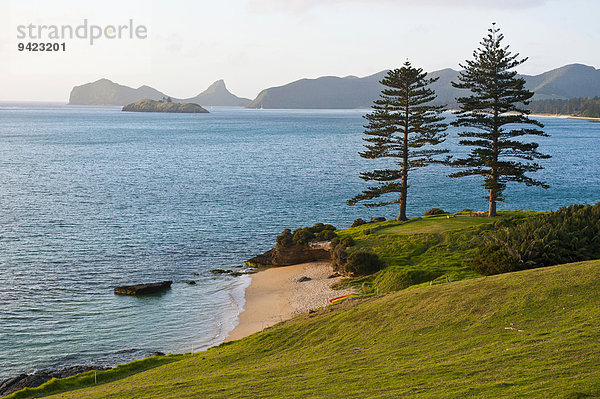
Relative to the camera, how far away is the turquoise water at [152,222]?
32188mm

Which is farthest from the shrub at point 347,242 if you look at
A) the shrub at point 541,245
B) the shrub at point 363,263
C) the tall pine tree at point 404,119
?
the shrub at point 541,245

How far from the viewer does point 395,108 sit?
165 feet

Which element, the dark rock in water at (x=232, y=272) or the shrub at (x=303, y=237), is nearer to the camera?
the dark rock in water at (x=232, y=272)

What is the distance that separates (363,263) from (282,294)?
5.98 meters

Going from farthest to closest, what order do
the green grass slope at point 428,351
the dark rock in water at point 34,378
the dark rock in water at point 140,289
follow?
the dark rock in water at point 140,289
the dark rock in water at point 34,378
the green grass slope at point 428,351

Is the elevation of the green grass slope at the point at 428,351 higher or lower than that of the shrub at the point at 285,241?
higher

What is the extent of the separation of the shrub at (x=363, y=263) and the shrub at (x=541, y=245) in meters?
8.03

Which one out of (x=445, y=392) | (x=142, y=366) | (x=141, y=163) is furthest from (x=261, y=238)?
(x=141, y=163)

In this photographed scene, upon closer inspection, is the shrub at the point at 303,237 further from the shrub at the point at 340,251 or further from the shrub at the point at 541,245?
the shrub at the point at 541,245

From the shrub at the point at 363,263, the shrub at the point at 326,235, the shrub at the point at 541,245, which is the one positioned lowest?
the shrub at the point at 363,263

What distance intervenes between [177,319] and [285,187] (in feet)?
167

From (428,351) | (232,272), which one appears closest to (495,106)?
(232,272)

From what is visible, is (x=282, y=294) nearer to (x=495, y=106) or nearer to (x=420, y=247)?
(x=420, y=247)

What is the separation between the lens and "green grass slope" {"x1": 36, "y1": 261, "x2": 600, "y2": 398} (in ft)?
44.1
